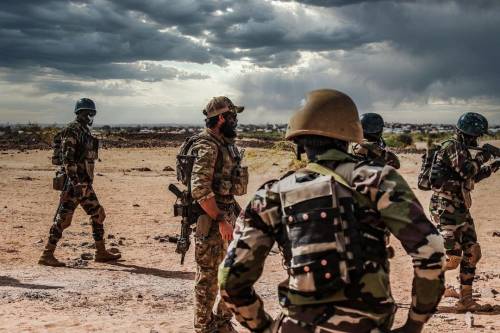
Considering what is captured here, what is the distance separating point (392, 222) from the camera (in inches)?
89.1

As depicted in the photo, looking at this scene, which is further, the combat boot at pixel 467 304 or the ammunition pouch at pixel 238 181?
the combat boot at pixel 467 304

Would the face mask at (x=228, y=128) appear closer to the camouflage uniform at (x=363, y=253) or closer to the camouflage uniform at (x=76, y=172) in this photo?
the camouflage uniform at (x=363, y=253)

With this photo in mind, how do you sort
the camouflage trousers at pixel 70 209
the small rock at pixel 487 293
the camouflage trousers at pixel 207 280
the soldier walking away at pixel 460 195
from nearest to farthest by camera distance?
the camouflage trousers at pixel 207 280 < the soldier walking away at pixel 460 195 < the small rock at pixel 487 293 < the camouflage trousers at pixel 70 209

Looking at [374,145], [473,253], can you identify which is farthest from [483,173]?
[374,145]

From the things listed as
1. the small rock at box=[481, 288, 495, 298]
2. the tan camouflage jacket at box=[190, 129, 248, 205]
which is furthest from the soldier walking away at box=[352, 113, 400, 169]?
the small rock at box=[481, 288, 495, 298]

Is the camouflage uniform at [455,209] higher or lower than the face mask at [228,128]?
lower

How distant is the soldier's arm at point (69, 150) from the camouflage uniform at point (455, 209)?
4877 mm

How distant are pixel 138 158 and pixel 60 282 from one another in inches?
984

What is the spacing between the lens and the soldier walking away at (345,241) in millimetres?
2264

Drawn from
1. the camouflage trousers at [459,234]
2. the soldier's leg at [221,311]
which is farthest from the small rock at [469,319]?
the soldier's leg at [221,311]

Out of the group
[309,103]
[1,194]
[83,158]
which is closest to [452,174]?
[309,103]

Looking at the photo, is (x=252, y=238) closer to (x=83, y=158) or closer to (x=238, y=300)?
(x=238, y=300)

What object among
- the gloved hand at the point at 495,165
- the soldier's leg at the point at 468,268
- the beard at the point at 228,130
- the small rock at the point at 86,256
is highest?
the beard at the point at 228,130

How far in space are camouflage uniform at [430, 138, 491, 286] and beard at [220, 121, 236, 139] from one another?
2.62m
